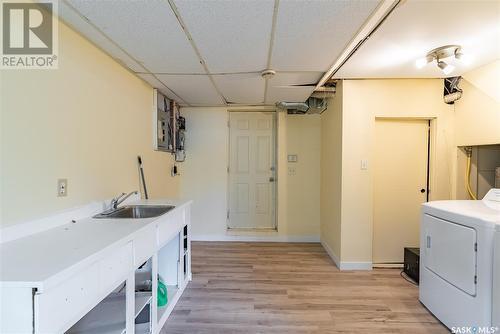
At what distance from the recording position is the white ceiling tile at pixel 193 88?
2.76 m

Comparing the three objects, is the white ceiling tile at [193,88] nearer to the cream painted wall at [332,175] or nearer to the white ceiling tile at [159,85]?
the white ceiling tile at [159,85]

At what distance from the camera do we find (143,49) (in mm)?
2064

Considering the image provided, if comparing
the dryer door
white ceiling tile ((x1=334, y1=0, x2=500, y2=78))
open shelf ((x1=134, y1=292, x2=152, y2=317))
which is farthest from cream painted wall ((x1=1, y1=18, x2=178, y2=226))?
the dryer door

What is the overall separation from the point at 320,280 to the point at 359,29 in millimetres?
2495

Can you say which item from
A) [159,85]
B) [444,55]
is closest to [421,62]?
[444,55]

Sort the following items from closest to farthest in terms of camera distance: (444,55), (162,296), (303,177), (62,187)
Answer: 1. (62,187)
2. (162,296)
3. (444,55)
4. (303,177)

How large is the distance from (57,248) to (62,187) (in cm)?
65

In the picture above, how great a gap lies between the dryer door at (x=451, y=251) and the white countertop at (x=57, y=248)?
229 cm

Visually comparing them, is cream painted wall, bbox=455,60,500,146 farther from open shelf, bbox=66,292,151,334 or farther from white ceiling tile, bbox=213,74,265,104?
open shelf, bbox=66,292,151,334

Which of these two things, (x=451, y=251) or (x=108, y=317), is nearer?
(x=108, y=317)

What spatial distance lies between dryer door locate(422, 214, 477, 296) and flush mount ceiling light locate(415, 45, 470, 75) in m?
1.44

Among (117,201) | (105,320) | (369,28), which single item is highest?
(369,28)

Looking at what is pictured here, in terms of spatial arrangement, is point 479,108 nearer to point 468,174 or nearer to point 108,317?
point 468,174

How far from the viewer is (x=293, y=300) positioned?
237cm
